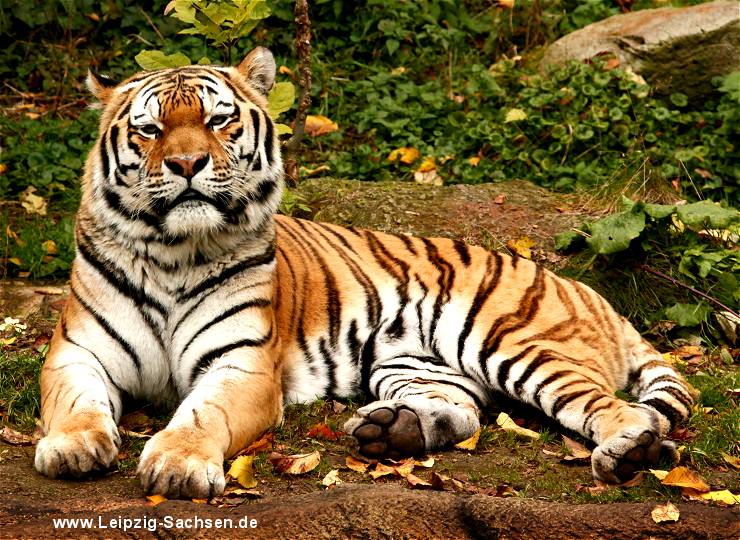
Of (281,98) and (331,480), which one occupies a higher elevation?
(281,98)

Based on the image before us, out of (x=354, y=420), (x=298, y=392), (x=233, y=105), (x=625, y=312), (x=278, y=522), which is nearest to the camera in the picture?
(x=278, y=522)

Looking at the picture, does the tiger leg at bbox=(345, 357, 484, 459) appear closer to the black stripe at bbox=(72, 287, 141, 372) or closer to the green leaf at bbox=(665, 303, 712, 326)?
the black stripe at bbox=(72, 287, 141, 372)

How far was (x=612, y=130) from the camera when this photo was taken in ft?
26.0

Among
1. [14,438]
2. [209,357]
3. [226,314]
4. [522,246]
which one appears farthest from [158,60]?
[522,246]

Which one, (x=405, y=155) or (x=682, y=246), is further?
(x=405, y=155)

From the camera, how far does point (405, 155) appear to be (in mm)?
8031

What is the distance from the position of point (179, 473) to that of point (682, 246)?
3.74m

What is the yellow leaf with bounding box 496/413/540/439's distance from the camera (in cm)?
432

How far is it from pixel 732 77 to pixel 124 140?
17.8 feet

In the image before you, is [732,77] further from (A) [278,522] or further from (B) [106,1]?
(A) [278,522]

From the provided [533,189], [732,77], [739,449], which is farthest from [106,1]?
[739,449]

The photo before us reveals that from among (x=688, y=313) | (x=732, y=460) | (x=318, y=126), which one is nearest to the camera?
(x=732, y=460)

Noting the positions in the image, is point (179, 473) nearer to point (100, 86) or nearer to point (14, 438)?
point (14, 438)

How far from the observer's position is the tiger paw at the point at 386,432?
3959mm
